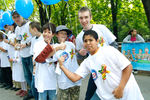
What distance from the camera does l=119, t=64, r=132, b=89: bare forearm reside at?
6.52ft

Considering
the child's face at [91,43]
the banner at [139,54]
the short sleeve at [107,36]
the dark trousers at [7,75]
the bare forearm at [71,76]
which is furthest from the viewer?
the banner at [139,54]

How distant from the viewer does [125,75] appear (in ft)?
6.53

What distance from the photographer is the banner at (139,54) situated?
569cm

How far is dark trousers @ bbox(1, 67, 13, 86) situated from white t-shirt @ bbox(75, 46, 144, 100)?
411 cm

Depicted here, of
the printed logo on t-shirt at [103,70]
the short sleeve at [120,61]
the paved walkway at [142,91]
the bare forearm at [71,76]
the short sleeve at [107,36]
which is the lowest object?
the paved walkway at [142,91]

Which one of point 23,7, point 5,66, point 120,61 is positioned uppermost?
point 23,7

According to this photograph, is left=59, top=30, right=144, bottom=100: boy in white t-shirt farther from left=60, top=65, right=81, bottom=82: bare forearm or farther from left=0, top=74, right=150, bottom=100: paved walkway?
left=0, top=74, right=150, bottom=100: paved walkway

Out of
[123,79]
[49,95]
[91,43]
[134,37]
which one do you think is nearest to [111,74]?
[123,79]

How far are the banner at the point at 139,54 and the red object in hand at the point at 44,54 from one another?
417cm

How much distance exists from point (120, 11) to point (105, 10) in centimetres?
141

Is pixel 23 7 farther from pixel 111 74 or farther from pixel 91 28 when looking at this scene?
pixel 111 74

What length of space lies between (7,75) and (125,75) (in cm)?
456

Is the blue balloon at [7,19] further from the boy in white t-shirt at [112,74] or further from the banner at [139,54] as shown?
the banner at [139,54]

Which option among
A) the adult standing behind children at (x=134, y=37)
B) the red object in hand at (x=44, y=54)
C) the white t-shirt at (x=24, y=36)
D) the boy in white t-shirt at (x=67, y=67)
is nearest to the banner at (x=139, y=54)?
the adult standing behind children at (x=134, y=37)
